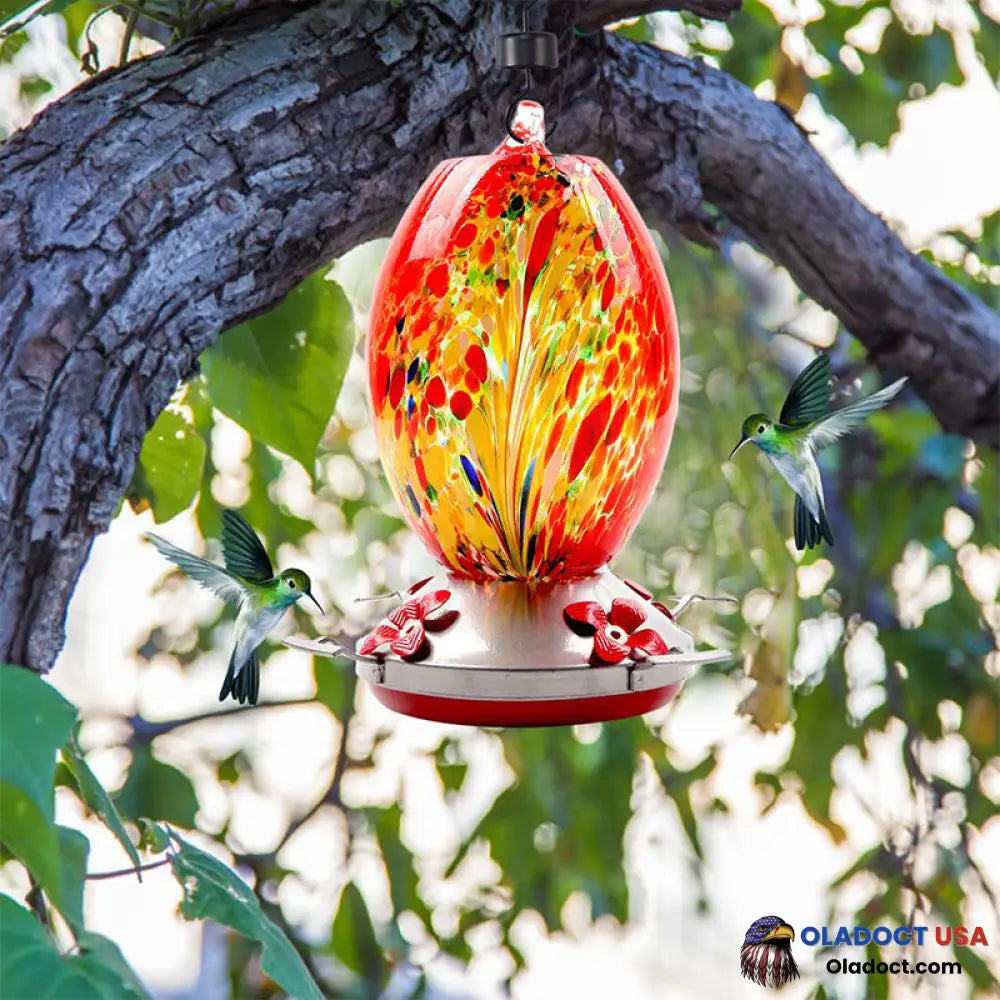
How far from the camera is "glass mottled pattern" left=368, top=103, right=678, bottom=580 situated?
1.78 feet

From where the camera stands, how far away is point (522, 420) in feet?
1.79

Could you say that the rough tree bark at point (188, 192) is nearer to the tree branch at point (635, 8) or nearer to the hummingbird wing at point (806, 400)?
the tree branch at point (635, 8)

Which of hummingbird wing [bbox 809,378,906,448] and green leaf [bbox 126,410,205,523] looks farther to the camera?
green leaf [bbox 126,410,205,523]

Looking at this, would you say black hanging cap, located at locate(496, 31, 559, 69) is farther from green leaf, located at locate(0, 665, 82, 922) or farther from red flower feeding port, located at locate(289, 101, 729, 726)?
green leaf, located at locate(0, 665, 82, 922)

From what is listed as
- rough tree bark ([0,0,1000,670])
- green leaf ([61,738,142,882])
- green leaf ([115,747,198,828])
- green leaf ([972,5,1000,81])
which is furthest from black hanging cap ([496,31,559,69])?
green leaf ([972,5,1000,81])

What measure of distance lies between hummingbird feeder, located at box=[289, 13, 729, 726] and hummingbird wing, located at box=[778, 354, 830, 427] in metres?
0.07

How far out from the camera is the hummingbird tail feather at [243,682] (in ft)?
1.88

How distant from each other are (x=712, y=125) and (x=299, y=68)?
1.13 ft

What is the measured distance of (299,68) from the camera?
26.4 inches

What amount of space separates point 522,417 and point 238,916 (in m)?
0.23

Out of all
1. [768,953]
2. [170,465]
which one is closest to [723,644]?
[768,953]

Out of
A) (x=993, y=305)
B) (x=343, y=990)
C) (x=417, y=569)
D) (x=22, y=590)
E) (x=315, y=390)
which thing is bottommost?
(x=343, y=990)

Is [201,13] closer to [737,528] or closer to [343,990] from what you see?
[737,528]

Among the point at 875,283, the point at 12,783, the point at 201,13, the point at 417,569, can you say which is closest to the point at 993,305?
the point at 875,283
